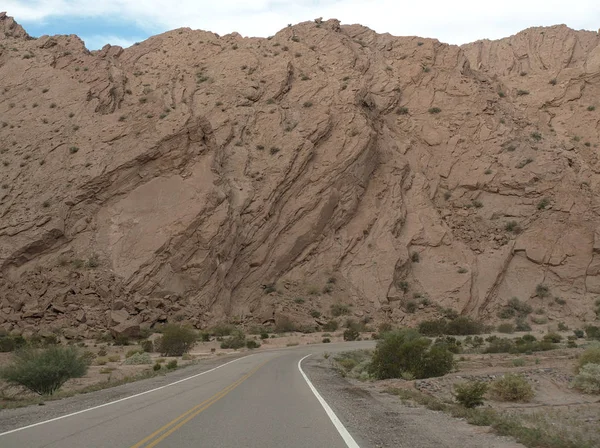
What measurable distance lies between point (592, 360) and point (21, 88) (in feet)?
175

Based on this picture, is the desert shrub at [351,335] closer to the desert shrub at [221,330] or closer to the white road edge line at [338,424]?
the desert shrub at [221,330]

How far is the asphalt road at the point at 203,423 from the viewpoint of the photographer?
27.0ft

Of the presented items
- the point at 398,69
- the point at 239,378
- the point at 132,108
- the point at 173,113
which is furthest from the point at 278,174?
the point at 239,378

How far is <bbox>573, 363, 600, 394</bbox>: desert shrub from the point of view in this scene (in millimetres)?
17047

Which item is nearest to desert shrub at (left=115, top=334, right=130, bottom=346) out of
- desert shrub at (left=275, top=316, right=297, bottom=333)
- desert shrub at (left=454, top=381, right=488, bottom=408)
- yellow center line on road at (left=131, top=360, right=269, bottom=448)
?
desert shrub at (left=275, top=316, right=297, bottom=333)

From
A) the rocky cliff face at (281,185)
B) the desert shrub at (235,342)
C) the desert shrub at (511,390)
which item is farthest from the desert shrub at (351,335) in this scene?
the desert shrub at (511,390)

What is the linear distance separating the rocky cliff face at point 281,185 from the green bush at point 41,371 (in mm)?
18722

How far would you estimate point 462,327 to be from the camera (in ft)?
142

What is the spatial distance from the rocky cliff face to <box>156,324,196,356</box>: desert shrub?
5792mm

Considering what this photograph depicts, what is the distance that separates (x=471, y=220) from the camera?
53.3 metres

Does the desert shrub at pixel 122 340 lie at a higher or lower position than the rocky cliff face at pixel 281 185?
lower

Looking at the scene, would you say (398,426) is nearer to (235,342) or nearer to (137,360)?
(137,360)

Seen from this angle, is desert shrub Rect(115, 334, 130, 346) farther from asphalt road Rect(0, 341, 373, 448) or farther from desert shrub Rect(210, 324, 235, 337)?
asphalt road Rect(0, 341, 373, 448)

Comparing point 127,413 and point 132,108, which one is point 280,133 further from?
point 127,413
